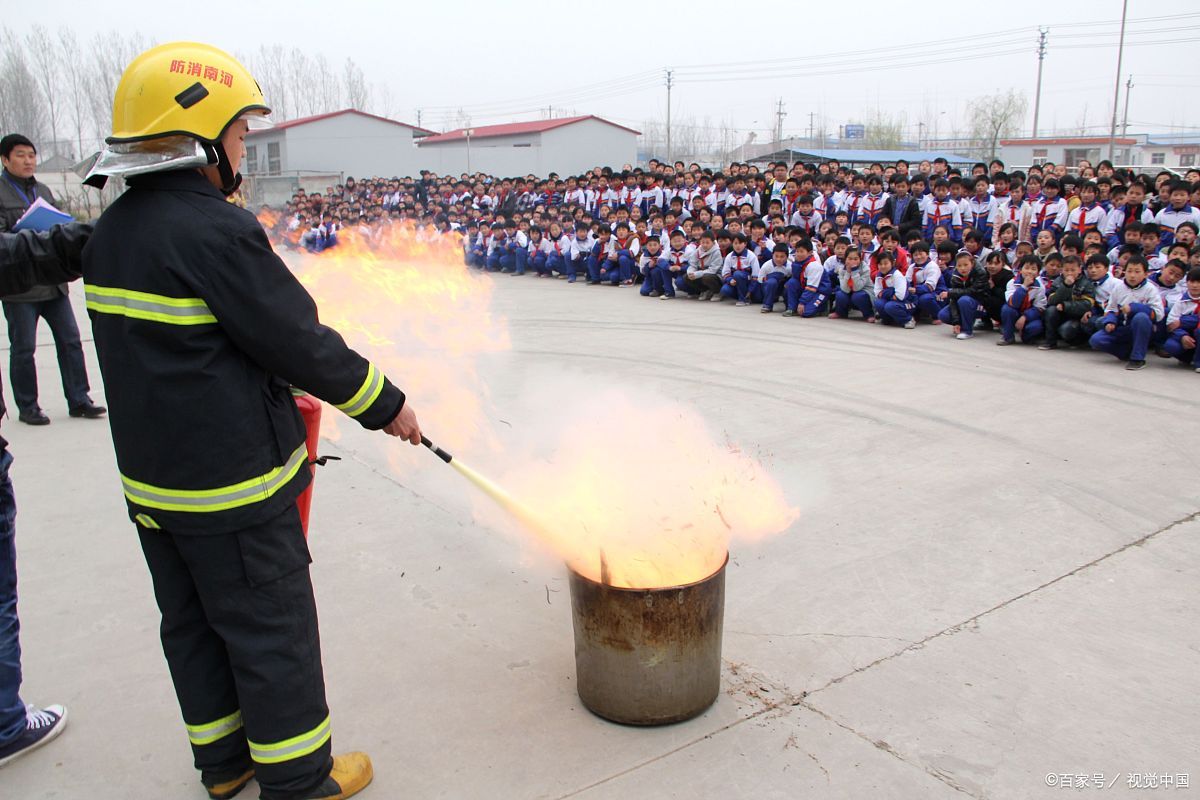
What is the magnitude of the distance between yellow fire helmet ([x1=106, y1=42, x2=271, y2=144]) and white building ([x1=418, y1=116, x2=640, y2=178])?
92.5 feet

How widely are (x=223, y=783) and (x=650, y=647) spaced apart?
3.75 feet

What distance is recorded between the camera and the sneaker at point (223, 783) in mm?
2230

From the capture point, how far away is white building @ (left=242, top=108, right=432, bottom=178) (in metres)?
30.5

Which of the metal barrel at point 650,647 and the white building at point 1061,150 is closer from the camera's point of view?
the metal barrel at point 650,647

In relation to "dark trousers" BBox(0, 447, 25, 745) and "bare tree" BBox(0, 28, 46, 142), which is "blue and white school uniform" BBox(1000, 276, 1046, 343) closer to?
"dark trousers" BBox(0, 447, 25, 745)

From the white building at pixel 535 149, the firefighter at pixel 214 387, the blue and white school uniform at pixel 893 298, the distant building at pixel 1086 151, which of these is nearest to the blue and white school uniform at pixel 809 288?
the blue and white school uniform at pixel 893 298

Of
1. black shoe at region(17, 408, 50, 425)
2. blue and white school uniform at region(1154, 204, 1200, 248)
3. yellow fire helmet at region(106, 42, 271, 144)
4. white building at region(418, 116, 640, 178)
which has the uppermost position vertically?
white building at region(418, 116, 640, 178)

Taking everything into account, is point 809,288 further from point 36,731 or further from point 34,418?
→ point 36,731

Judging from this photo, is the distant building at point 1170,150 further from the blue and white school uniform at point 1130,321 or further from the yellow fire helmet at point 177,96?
the yellow fire helmet at point 177,96

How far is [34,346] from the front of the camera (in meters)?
5.50

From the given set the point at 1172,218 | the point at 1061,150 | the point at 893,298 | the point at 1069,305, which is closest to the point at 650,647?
the point at 1069,305

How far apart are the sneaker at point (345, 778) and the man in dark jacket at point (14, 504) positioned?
0.90m

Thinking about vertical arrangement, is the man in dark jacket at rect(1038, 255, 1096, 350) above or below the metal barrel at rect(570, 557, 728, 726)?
above

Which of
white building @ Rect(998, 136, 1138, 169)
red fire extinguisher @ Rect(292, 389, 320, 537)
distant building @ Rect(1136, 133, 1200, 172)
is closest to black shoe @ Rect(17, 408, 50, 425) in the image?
red fire extinguisher @ Rect(292, 389, 320, 537)
